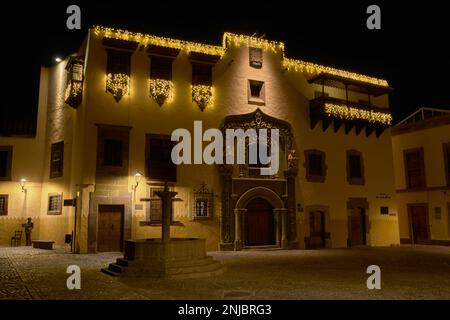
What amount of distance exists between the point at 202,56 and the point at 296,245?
433 inches

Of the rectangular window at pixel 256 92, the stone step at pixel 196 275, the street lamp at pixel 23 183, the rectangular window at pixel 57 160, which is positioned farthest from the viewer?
the rectangular window at pixel 256 92

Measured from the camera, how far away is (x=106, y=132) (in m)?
19.5

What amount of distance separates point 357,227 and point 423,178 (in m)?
6.24

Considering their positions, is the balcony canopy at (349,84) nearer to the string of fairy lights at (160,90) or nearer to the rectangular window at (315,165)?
the rectangular window at (315,165)

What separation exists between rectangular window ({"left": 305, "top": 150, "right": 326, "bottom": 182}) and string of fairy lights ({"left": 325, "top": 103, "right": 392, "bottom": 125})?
238 cm

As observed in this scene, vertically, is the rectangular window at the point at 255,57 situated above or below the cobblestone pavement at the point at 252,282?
above

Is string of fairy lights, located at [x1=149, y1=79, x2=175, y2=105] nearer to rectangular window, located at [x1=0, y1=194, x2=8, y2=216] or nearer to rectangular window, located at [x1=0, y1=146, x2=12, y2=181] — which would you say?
rectangular window, located at [x1=0, y1=146, x2=12, y2=181]

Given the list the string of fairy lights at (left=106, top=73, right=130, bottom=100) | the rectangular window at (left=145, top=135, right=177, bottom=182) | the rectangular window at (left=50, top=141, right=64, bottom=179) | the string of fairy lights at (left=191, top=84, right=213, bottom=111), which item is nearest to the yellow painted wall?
the string of fairy lights at (left=191, top=84, right=213, bottom=111)

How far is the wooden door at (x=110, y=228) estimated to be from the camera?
62.7 feet

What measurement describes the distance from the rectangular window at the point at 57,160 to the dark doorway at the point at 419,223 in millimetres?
21940

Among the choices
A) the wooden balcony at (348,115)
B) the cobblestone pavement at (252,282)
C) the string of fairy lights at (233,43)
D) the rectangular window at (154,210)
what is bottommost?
the cobblestone pavement at (252,282)

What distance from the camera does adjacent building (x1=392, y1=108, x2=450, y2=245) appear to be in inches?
1031

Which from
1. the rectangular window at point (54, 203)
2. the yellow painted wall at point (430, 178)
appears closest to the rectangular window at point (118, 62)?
the rectangular window at point (54, 203)
